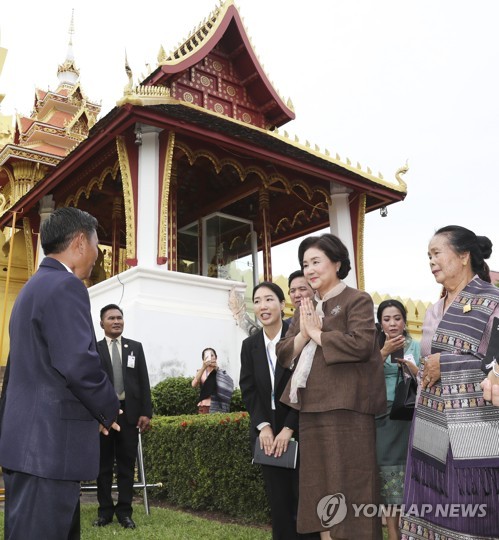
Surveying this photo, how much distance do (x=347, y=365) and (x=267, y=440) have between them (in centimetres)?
62

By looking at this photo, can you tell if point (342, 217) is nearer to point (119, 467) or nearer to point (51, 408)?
point (119, 467)

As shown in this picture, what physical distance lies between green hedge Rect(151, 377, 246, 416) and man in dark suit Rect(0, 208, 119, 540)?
4737mm

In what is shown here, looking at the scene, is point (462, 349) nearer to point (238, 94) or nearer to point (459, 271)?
point (459, 271)

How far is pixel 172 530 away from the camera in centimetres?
422

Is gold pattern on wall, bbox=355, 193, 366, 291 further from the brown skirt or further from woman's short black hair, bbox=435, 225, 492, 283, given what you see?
the brown skirt

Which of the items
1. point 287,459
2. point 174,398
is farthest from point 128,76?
point 287,459

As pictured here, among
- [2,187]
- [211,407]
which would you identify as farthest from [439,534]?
[2,187]

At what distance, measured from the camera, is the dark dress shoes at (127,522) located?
170 inches

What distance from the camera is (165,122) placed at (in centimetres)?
933

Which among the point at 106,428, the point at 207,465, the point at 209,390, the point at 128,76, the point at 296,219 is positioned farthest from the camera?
the point at 296,219

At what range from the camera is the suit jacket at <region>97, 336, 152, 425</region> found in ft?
15.5

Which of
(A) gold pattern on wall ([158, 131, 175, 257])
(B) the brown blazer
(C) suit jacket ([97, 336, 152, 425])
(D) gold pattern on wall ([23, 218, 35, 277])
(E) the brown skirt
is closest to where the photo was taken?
(E) the brown skirt

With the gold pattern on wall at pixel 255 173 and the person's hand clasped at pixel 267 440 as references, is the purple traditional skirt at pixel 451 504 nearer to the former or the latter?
the person's hand clasped at pixel 267 440

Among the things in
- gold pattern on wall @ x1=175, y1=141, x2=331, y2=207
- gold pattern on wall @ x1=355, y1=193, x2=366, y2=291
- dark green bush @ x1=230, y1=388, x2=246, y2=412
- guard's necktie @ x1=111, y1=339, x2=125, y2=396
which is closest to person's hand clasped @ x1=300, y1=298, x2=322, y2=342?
guard's necktie @ x1=111, y1=339, x2=125, y2=396
